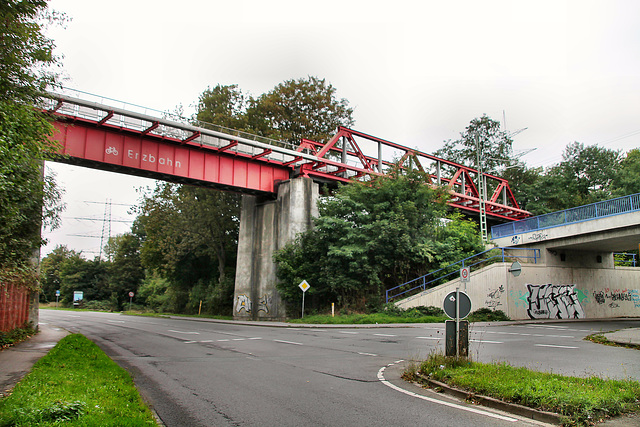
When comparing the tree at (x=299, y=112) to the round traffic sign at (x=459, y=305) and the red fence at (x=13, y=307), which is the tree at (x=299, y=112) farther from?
the round traffic sign at (x=459, y=305)

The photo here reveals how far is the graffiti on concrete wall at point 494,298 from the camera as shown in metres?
25.1

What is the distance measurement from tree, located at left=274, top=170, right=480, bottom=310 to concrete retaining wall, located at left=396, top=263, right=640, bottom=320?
274 cm

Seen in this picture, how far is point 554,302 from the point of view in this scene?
1059 inches

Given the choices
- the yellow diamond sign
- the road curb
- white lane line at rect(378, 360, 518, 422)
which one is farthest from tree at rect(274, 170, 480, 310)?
the road curb

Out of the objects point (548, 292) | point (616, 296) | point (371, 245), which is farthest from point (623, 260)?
point (371, 245)

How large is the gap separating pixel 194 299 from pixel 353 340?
3279cm

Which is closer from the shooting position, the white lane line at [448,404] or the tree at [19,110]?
the white lane line at [448,404]

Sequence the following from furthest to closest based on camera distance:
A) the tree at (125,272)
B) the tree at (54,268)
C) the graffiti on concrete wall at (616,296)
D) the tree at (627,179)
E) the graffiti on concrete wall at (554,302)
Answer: the tree at (54,268) → the tree at (125,272) → the tree at (627,179) → the graffiti on concrete wall at (616,296) → the graffiti on concrete wall at (554,302)

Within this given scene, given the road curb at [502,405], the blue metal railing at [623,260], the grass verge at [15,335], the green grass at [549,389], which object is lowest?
the grass verge at [15,335]

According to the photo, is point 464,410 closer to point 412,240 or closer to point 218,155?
point 412,240

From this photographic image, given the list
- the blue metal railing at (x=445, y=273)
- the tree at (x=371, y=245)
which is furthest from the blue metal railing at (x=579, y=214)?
the tree at (x=371, y=245)

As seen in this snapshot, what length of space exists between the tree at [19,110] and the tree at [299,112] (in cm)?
2822

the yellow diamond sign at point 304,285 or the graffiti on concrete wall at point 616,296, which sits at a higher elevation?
the yellow diamond sign at point 304,285

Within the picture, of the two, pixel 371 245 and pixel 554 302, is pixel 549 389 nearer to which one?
pixel 371 245
